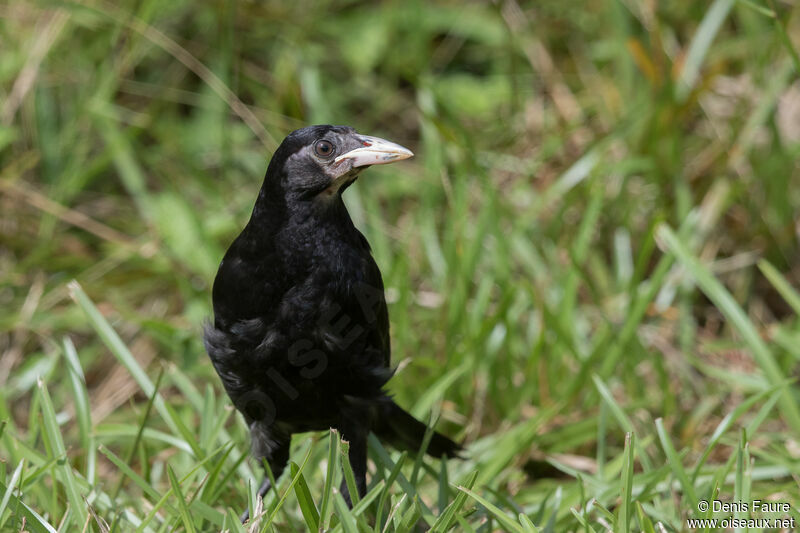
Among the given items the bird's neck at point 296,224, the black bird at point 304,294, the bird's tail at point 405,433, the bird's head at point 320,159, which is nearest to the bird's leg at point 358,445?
the black bird at point 304,294

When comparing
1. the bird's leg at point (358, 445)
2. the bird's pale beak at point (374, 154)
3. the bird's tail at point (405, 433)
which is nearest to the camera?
the bird's pale beak at point (374, 154)

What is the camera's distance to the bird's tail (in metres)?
2.53

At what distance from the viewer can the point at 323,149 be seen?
7.18 feet

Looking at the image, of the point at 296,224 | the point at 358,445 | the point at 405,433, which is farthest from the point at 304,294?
the point at 405,433

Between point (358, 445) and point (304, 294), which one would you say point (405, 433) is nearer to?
point (358, 445)

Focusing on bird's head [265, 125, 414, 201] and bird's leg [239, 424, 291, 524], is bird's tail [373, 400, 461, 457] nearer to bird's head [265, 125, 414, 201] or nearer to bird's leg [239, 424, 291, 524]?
bird's leg [239, 424, 291, 524]

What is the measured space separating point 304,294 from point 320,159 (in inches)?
13.0

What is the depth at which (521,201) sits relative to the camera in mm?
4031

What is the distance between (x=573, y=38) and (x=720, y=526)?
320 cm

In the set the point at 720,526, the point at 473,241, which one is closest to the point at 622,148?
the point at 473,241

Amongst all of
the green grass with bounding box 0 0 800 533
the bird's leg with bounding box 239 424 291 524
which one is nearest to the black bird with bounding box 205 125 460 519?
the bird's leg with bounding box 239 424 291 524

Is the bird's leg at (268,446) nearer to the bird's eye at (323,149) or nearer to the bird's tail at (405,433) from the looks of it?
the bird's tail at (405,433)

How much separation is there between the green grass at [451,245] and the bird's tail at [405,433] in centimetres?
8

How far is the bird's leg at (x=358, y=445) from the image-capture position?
92.3 inches
